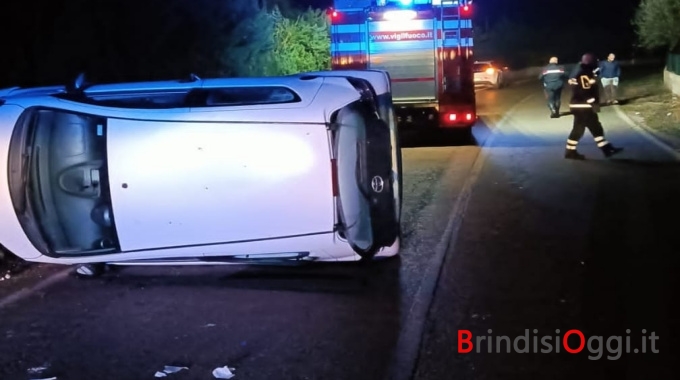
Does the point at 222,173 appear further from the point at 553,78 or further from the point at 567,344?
the point at 553,78

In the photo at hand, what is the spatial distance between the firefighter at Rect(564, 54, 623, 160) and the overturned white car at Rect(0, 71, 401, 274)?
6.82 meters

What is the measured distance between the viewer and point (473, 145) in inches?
643

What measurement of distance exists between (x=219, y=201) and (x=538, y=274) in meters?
2.69

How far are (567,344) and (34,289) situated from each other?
453cm

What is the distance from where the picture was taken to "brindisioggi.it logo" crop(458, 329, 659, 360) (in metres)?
5.48

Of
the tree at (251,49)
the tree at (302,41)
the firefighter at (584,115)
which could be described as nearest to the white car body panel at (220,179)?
the firefighter at (584,115)

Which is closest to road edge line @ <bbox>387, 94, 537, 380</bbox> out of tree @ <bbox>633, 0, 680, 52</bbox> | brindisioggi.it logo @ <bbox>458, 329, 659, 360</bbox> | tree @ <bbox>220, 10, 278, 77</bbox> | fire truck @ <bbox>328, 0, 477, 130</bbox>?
brindisioggi.it logo @ <bbox>458, 329, 659, 360</bbox>

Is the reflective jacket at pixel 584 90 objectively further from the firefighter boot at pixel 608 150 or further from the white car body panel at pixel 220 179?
the white car body panel at pixel 220 179

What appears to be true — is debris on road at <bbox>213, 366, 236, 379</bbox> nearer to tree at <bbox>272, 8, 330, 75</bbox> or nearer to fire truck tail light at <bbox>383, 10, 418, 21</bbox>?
fire truck tail light at <bbox>383, 10, 418, 21</bbox>

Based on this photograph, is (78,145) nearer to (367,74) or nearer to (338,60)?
(367,74)

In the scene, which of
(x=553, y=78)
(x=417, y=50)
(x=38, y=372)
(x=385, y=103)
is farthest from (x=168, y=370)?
(x=553, y=78)

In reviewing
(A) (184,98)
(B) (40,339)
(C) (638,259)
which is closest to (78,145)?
(A) (184,98)

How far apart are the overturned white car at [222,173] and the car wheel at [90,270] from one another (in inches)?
6.1

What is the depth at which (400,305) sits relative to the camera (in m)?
6.57
